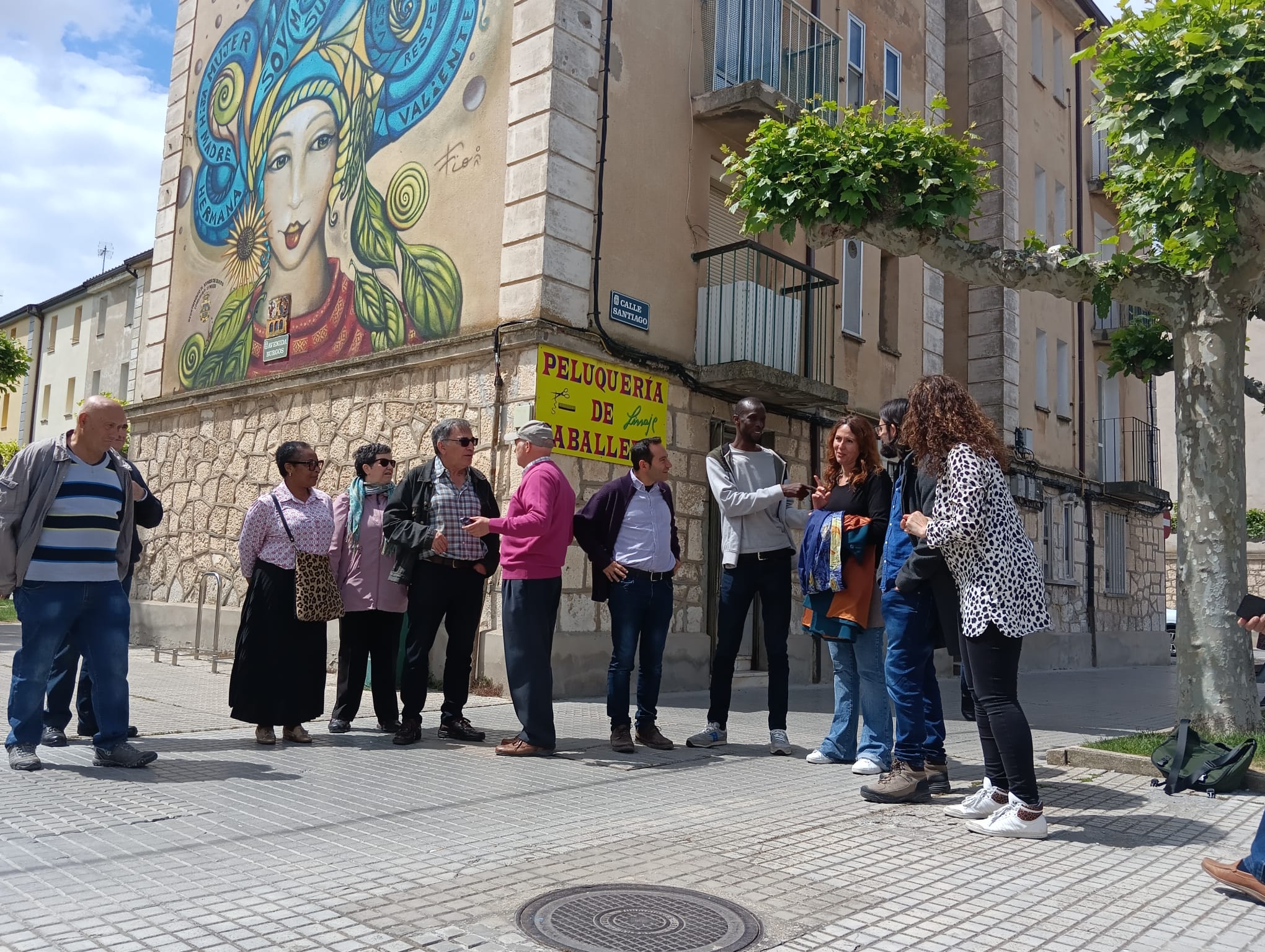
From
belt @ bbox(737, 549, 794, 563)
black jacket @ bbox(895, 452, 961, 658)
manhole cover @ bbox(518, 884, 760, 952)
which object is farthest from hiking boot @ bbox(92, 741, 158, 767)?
black jacket @ bbox(895, 452, 961, 658)

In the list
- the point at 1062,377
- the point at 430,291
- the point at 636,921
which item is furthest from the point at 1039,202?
the point at 636,921

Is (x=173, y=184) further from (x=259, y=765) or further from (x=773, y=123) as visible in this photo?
(x=259, y=765)

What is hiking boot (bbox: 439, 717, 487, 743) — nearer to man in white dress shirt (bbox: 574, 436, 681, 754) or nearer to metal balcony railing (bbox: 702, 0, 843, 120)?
man in white dress shirt (bbox: 574, 436, 681, 754)

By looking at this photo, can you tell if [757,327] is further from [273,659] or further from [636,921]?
[636,921]

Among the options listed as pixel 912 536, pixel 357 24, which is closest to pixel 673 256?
pixel 357 24

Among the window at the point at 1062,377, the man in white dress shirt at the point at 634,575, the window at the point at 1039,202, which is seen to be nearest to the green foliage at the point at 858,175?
the man in white dress shirt at the point at 634,575

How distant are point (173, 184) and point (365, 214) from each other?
4822 millimetres

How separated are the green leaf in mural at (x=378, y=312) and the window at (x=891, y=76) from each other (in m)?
7.77

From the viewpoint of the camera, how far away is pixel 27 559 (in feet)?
17.5

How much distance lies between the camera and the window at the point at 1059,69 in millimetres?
20594

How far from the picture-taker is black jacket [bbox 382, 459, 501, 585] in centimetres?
639

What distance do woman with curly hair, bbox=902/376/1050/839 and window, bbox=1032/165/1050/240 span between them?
15985 millimetres

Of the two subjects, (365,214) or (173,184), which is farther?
(173,184)

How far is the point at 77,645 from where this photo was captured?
18.7ft
